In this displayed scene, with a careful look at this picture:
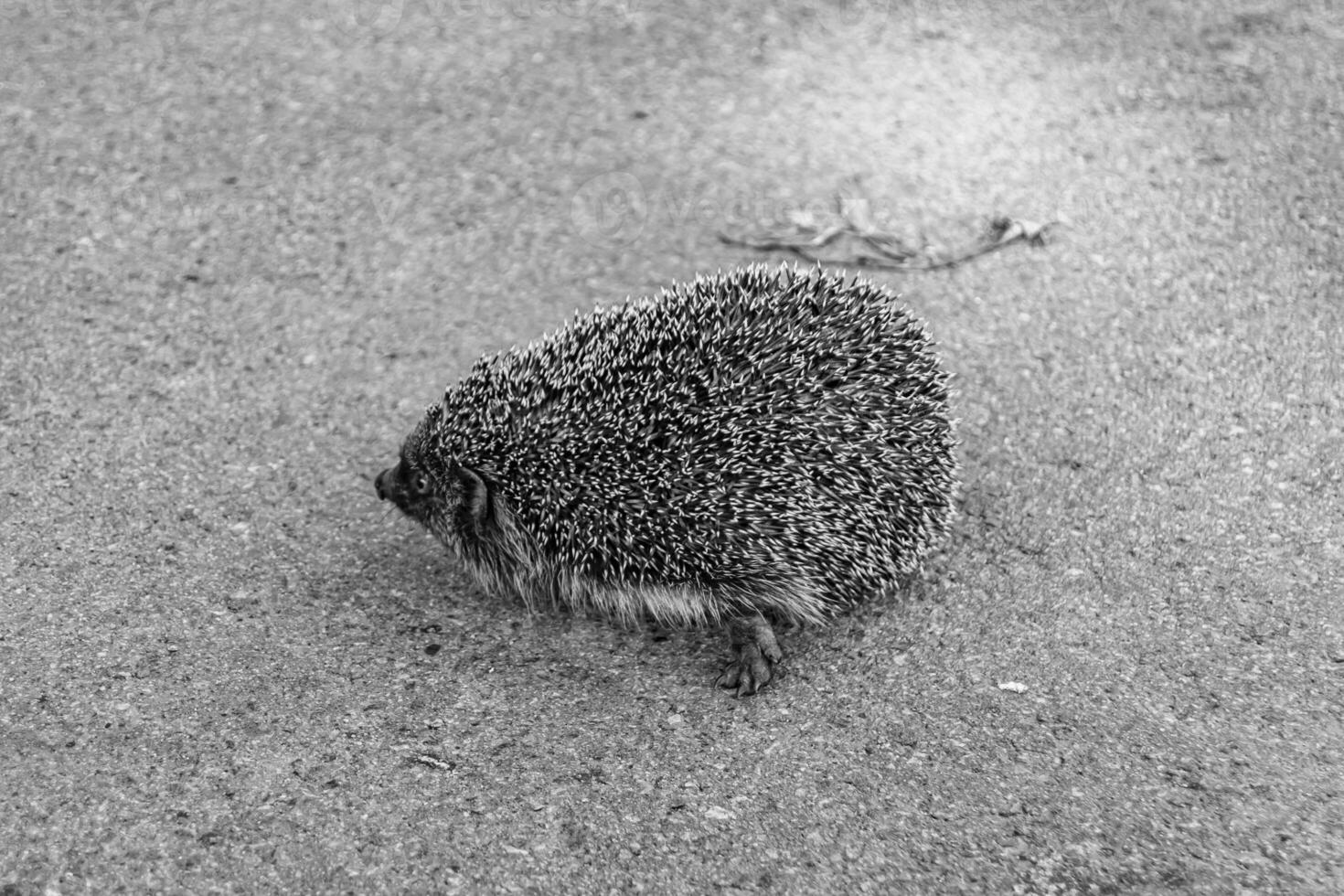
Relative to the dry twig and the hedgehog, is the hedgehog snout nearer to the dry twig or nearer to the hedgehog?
the hedgehog

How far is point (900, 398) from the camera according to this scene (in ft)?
16.0

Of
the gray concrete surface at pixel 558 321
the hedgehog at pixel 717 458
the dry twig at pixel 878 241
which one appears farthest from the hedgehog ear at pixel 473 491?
the dry twig at pixel 878 241

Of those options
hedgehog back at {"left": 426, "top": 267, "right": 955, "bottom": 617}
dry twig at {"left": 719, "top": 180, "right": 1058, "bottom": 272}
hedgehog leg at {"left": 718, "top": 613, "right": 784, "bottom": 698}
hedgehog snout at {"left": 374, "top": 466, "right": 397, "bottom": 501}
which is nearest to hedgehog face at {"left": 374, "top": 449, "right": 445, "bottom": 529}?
hedgehog snout at {"left": 374, "top": 466, "right": 397, "bottom": 501}

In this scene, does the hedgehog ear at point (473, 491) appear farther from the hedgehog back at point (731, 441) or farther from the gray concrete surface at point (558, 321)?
the gray concrete surface at point (558, 321)

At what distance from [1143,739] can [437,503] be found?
260 cm

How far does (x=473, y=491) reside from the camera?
509 cm

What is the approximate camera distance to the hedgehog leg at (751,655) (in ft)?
15.4

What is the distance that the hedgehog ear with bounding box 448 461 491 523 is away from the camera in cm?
505

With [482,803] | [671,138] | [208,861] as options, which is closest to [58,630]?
[208,861]

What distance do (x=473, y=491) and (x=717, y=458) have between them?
0.98 meters

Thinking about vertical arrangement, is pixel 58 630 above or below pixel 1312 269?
below

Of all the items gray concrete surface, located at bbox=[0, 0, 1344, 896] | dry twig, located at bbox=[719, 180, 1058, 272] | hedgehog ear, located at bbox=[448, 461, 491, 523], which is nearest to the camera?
gray concrete surface, located at bbox=[0, 0, 1344, 896]

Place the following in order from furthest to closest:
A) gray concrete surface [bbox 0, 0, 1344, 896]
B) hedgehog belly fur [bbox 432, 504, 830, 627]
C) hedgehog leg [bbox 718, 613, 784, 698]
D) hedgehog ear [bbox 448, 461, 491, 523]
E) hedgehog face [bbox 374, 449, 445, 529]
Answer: hedgehog face [bbox 374, 449, 445, 529], hedgehog ear [bbox 448, 461, 491, 523], hedgehog belly fur [bbox 432, 504, 830, 627], hedgehog leg [bbox 718, 613, 784, 698], gray concrete surface [bbox 0, 0, 1344, 896]

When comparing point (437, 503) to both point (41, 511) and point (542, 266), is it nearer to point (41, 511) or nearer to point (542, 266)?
point (41, 511)
